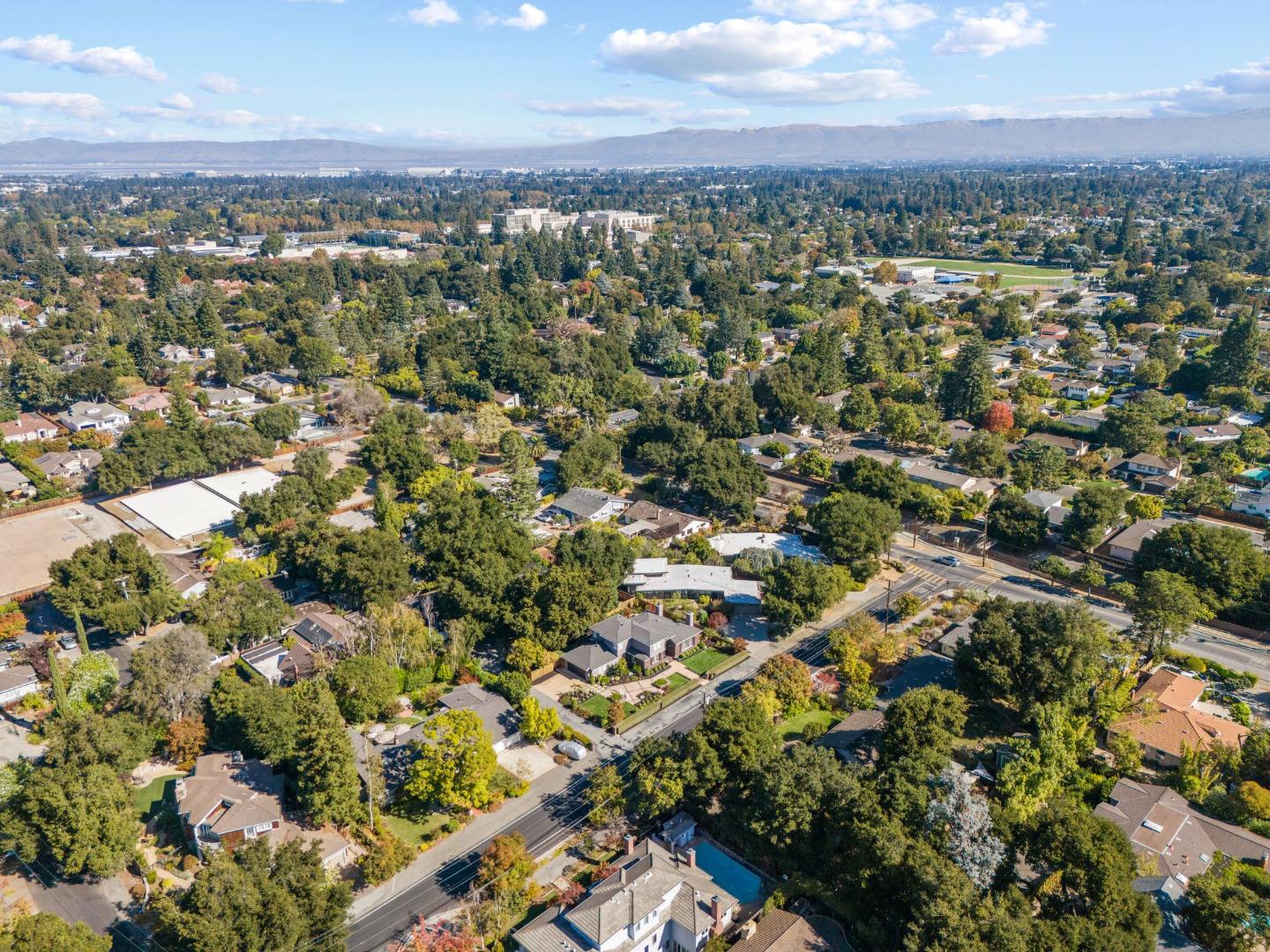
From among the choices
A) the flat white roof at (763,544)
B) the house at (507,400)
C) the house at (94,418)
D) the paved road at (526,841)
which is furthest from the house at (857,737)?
the house at (94,418)

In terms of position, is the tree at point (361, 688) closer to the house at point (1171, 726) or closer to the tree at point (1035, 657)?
the tree at point (1035, 657)

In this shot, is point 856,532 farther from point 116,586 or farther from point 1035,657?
point 116,586

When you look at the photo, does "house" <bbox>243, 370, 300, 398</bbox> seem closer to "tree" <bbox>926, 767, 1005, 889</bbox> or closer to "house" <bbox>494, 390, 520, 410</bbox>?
"house" <bbox>494, 390, 520, 410</bbox>

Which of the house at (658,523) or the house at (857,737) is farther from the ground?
the house at (658,523)

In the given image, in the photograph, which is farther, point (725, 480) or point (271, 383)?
point (271, 383)

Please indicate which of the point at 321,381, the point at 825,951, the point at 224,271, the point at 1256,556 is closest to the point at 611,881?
the point at 825,951

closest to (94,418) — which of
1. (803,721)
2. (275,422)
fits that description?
(275,422)

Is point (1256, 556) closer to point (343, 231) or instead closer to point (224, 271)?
point (224, 271)
